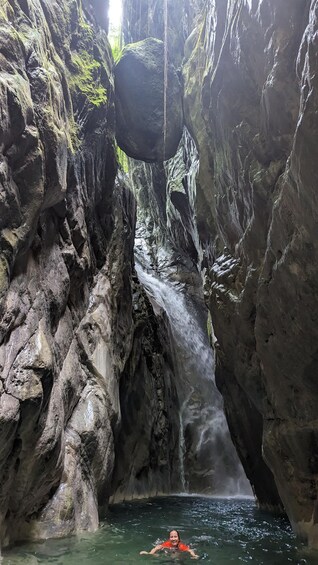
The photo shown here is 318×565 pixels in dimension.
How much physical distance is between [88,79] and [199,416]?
14.1m

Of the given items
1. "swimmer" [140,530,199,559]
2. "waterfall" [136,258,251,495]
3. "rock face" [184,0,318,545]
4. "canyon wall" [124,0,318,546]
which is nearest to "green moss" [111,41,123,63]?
"canyon wall" [124,0,318,546]

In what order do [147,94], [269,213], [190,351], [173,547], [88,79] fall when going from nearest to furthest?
[269,213]
[173,547]
[88,79]
[147,94]
[190,351]

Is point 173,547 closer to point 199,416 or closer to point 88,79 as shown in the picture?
point 88,79

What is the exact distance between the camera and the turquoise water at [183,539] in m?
7.39

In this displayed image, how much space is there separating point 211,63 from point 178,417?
14.4 metres

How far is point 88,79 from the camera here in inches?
494

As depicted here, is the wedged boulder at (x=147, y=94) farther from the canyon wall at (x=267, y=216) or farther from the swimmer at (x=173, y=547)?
the swimmer at (x=173, y=547)

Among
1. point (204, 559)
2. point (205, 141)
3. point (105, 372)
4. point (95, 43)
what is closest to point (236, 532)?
point (204, 559)

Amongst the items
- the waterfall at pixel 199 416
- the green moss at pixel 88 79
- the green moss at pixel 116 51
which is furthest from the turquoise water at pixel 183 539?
the green moss at pixel 116 51

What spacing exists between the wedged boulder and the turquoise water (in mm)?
12727

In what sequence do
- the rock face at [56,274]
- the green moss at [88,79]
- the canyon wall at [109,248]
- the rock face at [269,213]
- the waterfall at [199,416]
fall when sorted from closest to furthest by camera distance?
the rock face at [269,213] → the canyon wall at [109,248] → the rock face at [56,274] → the green moss at [88,79] → the waterfall at [199,416]

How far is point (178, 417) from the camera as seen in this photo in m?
19.7

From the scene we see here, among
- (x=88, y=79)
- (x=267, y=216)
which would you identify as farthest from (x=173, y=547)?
(x=88, y=79)

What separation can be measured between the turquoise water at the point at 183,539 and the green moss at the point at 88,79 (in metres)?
10.5
